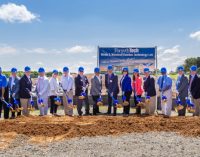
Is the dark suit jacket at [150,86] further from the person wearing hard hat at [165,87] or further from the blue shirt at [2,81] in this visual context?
the blue shirt at [2,81]

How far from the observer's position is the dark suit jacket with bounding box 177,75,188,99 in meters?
14.6

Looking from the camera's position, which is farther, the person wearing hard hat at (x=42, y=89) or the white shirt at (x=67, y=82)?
the white shirt at (x=67, y=82)

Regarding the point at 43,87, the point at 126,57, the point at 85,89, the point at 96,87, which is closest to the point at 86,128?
the point at 43,87

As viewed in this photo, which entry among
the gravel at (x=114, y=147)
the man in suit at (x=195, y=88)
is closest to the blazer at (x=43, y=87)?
the gravel at (x=114, y=147)

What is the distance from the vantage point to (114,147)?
8500 millimetres

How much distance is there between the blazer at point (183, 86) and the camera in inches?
575

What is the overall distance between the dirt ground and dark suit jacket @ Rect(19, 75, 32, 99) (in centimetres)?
241

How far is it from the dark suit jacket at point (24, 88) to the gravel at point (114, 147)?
4.50 metres

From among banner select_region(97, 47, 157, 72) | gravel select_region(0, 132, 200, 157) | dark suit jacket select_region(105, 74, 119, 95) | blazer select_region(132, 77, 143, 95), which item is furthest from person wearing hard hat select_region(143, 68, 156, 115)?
gravel select_region(0, 132, 200, 157)

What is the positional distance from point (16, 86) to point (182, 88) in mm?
6104

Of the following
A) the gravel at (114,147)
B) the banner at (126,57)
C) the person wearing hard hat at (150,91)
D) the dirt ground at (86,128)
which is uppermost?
the banner at (126,57)

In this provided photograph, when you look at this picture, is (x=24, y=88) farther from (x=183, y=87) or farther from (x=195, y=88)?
(x=195, y=88)

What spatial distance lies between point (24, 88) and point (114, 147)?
6.50 metres

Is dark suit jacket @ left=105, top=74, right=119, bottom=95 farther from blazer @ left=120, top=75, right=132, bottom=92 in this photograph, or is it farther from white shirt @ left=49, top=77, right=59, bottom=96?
white shirt @ left=49, top=77, right=59, bottom=96
